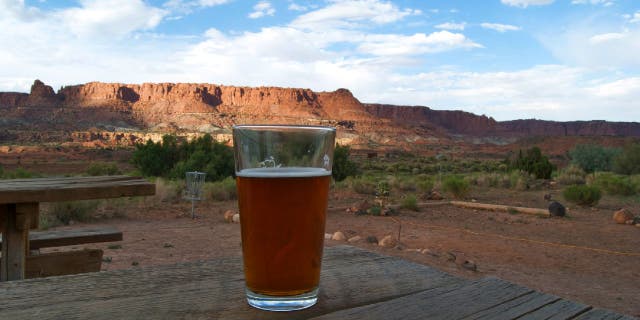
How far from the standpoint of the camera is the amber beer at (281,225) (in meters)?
0.95

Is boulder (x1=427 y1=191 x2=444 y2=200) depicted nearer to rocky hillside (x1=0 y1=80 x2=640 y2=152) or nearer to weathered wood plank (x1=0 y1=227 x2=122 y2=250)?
weathered wood plank (x1=0 y1=227 x2=122 y2=250)

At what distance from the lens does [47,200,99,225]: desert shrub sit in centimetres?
1047

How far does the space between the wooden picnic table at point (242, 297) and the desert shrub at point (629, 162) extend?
32079 mm

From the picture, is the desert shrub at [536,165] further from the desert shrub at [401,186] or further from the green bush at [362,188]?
the green bush at [362,188]

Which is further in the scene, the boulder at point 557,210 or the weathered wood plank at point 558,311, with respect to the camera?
the boulder at point 557,210

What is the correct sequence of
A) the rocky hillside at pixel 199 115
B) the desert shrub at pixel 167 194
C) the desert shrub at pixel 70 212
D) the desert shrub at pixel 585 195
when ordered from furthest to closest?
1. the rocky hillside at pixel 199 115
2. the desert shrub at pixel 585 195
3. the desert shrub at pixel 167 194
4. the desert shrub at pixel 70 212

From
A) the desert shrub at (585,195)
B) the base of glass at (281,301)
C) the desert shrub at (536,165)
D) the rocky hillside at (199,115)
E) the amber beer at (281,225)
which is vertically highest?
the rocky hillside at (199,115)

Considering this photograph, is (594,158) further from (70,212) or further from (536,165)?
(70,212)

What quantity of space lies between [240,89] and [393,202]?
79415 mm

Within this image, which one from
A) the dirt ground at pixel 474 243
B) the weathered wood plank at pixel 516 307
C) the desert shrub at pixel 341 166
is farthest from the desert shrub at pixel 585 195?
the weathered wood plank at pixel 516 307

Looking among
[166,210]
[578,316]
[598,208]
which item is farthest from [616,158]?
[578,316]

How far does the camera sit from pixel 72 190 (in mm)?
3004

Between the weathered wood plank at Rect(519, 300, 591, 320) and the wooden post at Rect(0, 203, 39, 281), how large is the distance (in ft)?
9.72

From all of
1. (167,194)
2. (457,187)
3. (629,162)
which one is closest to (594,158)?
(629,162)
